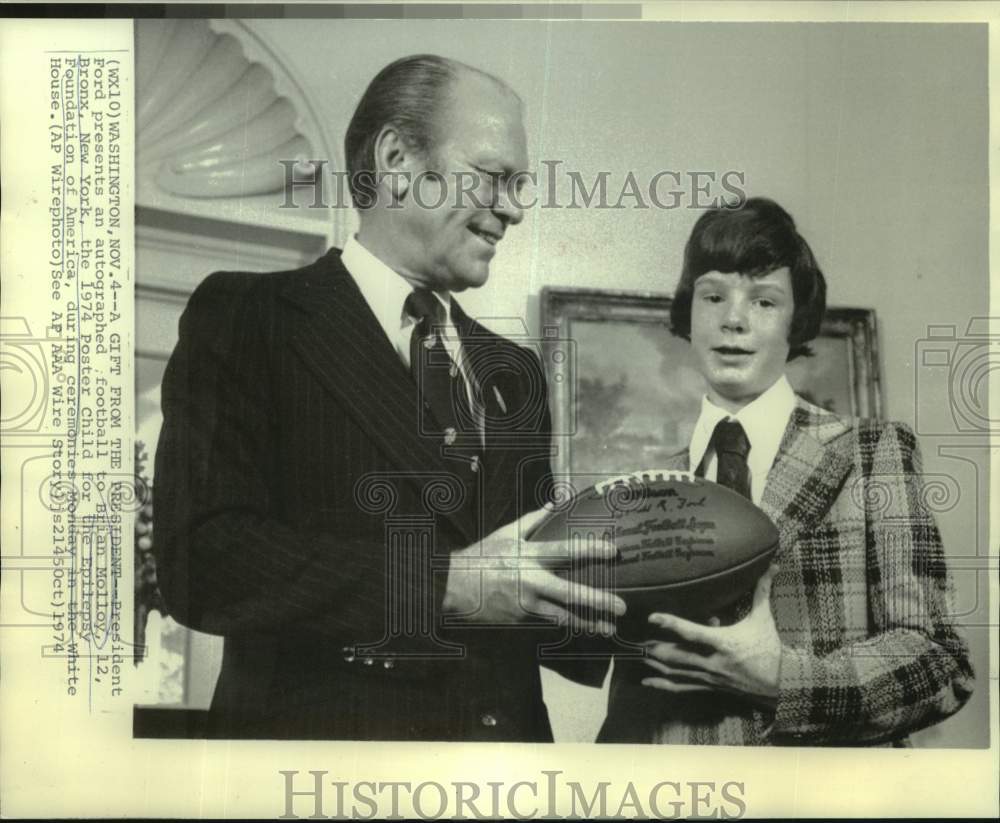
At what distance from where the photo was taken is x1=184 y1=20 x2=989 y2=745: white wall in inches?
99.7

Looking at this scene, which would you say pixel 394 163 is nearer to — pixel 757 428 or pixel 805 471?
pixel 757 428

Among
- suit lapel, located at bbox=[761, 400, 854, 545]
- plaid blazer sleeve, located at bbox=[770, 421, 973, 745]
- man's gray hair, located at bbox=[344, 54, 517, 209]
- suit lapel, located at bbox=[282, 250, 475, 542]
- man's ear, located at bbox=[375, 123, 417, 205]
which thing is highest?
man's gray hair, located at bbox=[344, 54, 517, 209]

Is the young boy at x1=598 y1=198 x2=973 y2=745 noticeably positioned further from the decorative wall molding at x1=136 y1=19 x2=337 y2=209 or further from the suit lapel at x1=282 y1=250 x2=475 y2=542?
the decorative wall molding at x1=136 y1=19 x2=337 y2=209

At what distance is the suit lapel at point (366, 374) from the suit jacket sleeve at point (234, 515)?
9 cm

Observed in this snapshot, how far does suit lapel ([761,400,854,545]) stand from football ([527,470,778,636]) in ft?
0.14

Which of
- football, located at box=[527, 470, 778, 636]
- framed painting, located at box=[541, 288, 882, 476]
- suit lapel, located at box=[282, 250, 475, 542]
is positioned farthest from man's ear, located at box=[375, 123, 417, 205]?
football, located at box=[527, 470, 778, 636]

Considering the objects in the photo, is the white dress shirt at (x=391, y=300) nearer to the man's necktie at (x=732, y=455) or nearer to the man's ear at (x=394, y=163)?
the man's ear at (x=394, y=163)

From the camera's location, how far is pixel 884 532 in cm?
252

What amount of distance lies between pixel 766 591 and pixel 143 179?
1.52m

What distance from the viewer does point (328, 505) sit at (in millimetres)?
2475

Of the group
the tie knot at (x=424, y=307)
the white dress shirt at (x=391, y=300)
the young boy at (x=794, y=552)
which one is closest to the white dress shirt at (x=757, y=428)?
the young boy at (x=794, y=552)

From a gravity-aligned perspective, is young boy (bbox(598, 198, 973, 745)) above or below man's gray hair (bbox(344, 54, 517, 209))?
below

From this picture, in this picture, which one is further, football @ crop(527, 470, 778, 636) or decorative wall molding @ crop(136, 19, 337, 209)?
decorative wall molding @ crop(136, 19, 337, 209)

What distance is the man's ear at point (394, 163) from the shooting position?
2.52 meters
